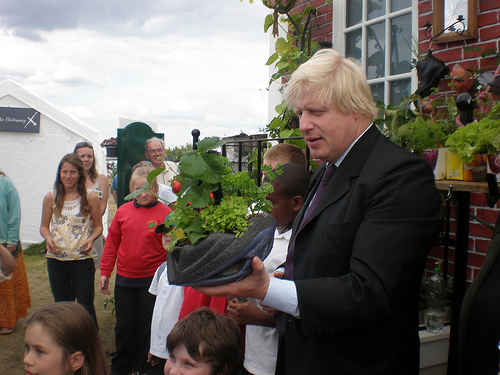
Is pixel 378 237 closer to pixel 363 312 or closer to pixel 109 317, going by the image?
pixel 363 312

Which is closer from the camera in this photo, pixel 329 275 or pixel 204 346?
pixel 329 275

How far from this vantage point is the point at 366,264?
119 cm

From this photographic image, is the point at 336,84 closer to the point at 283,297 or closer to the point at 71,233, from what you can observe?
the point at 283,297

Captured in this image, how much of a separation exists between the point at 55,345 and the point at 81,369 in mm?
168

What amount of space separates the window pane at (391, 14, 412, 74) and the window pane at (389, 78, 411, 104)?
0.32ft

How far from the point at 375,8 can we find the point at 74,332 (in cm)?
375

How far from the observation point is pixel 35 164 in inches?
327

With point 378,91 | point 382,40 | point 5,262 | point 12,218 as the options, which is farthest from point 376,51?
point 12,218

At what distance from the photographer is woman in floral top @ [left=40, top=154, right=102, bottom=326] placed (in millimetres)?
4004

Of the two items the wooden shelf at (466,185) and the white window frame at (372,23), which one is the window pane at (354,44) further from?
the wooden shelf at (466,185)

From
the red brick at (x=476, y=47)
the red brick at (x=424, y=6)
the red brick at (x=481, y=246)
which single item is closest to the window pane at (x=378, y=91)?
the red brick at (x=424, y=6)

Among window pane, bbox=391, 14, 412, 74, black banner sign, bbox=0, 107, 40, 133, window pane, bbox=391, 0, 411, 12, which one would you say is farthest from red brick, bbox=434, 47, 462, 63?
black banner sign, bbox=0, 107, 40, 133

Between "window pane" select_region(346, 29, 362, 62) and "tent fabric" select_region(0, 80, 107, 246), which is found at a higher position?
"window pane" select_region(346, 29, 362, 62)

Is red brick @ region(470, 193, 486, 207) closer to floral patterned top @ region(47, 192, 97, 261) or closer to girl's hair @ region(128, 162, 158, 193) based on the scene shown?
girl's hair @ region(128, 162, 158, 193)
